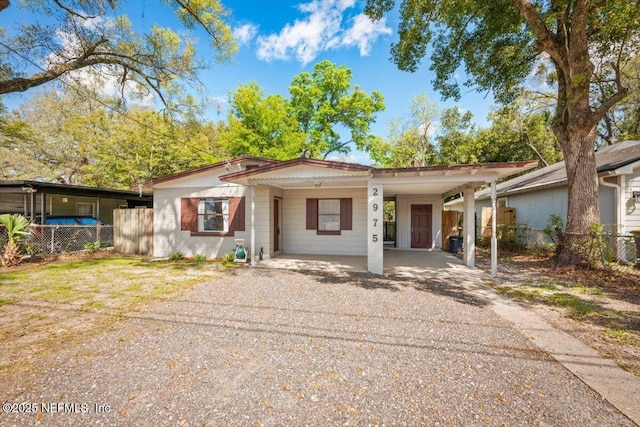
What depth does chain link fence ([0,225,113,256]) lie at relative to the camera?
900cm

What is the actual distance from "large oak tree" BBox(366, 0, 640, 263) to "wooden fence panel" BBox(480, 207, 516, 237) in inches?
213

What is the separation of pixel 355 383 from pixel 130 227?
11378 millimetres

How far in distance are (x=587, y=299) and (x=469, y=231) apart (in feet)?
11.3

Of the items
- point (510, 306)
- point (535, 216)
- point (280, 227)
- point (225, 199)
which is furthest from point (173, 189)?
point (535, 216)

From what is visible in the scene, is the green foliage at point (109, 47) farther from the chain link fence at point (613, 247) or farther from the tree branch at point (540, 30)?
the chain link fence at point (613, 247)

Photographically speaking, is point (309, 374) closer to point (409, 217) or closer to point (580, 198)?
point (580, 198)

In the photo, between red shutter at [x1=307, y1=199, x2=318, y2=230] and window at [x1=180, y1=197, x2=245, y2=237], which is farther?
red shutter at [x1=307, y1=199, x2=318, y2=230]

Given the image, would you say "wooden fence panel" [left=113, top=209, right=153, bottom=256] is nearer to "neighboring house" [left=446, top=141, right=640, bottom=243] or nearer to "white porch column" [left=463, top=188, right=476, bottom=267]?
"white porch column" [left=463, top=188, right=476, bottom=267]

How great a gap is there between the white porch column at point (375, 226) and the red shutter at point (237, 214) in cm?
470

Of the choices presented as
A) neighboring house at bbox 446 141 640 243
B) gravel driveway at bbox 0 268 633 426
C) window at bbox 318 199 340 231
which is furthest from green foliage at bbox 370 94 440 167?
gravel driveway at bbox 0 268 633 426

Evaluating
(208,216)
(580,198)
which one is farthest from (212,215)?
(580,198)

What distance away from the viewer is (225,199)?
32.1 ft

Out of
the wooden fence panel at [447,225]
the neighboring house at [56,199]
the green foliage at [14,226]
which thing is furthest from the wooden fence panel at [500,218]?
the green foliage at [14,226]

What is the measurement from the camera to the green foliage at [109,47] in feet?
27.4
